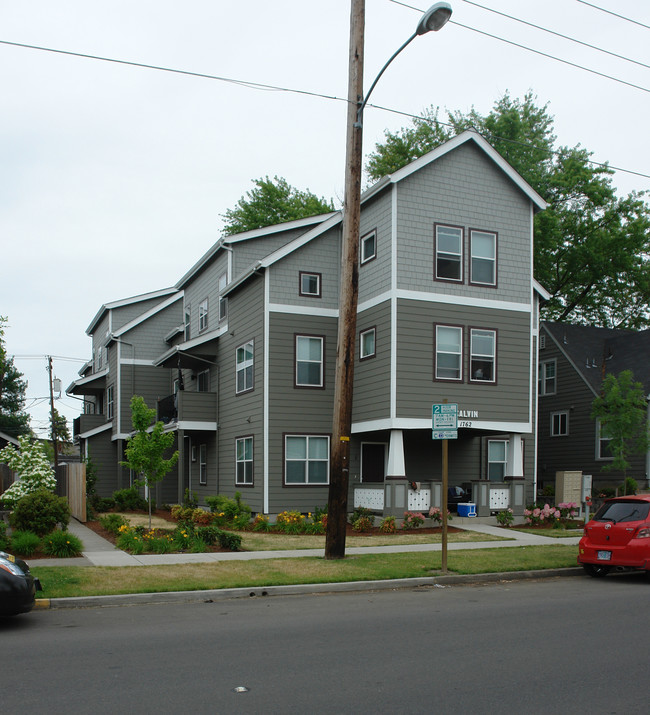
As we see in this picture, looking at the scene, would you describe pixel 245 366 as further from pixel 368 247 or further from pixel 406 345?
pixel 406 345

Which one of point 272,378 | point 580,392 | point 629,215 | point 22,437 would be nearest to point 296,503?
point 272,378

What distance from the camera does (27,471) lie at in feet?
75.2

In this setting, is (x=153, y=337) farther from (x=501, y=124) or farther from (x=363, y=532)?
(x=501, y=124)

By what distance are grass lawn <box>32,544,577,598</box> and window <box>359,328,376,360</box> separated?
8501 mm

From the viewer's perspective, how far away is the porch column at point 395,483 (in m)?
22.2

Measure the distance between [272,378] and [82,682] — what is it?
58.4 ft

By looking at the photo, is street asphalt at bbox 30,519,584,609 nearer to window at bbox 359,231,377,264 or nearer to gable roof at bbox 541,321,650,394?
window at bbox 359,231,377,264

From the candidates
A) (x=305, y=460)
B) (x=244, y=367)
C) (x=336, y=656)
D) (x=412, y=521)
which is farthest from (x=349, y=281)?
(x=244, y=367)

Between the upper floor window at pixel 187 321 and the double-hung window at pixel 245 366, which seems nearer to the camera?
the double-hung window at pixel 245 366

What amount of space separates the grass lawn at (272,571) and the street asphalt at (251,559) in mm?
202

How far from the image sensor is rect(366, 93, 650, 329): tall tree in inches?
1677

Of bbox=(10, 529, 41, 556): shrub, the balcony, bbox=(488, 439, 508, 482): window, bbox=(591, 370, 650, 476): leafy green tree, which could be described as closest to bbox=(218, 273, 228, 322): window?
the balcony

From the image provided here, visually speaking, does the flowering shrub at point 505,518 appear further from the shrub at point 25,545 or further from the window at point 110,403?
the window at point 110,403

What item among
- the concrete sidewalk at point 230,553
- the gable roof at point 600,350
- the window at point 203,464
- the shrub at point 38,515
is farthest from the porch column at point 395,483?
the gable roof at point 600,350
